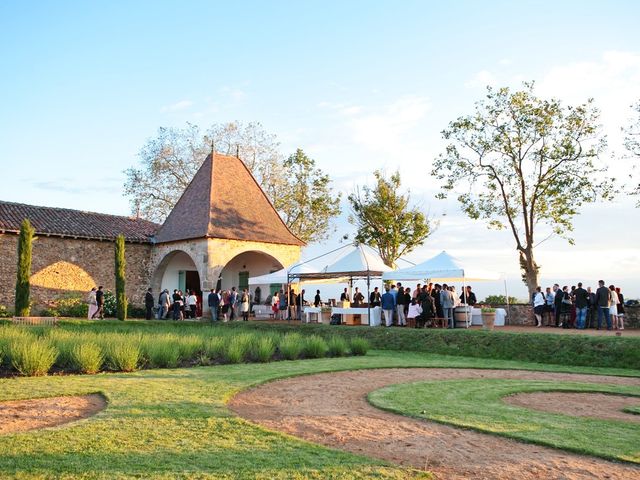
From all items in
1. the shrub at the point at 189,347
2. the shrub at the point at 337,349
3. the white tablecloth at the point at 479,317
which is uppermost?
the white tablecloth at the point at 479,317

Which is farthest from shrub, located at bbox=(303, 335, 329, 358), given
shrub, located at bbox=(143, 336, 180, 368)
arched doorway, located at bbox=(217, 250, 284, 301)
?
arched doorway, located at bbox=(217, 250, 284, 301)

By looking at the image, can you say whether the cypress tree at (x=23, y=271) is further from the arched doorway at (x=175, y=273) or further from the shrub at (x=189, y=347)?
the shrub at (x=189, y=347)

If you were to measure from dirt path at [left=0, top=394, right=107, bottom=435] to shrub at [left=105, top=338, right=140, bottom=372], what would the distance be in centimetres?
217

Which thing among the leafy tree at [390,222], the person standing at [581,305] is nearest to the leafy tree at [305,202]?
the leafy tree at [390,222]

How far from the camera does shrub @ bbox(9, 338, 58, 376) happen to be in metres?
9.13

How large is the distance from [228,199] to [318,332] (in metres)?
11.8

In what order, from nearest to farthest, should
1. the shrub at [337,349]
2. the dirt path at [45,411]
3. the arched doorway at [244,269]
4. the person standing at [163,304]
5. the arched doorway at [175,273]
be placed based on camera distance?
the dirt path at [45,411]
the shrub at [337,349]
the person standing at [163,304]
the arched doorway at [175,273]
the arched doorway at [244,269]

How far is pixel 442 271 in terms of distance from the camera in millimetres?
16594

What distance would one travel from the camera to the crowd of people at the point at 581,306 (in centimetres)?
1688

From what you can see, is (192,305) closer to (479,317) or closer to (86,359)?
(479,317)

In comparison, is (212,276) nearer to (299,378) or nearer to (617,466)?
(299,378)

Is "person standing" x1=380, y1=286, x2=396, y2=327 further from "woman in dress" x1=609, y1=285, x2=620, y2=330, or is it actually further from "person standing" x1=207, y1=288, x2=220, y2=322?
"person standing" x1=207, y1=288, x2=220, y2=322

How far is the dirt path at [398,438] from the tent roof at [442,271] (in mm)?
7926

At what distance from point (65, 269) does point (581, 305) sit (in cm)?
1946
